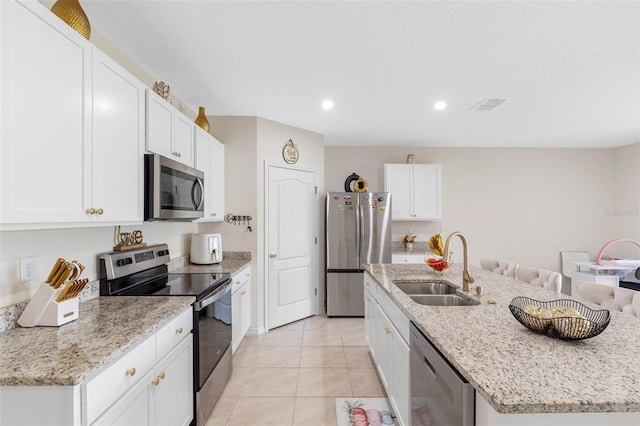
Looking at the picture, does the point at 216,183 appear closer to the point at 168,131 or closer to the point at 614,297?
the point at 168,131

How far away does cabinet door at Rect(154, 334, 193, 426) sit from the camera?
149 centimetres

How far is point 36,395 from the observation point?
0.98m

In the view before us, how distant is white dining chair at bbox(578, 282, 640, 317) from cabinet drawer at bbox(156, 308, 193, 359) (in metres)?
2.40

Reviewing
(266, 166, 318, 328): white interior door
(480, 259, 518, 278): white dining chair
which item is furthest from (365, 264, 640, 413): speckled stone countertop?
(266, 166, 318, 328): white interior door

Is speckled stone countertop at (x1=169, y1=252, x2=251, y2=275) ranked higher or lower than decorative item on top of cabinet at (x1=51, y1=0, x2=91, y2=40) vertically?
lower

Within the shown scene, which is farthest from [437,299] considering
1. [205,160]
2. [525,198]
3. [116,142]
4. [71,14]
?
[525,198]

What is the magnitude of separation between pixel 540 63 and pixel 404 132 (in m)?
2.03

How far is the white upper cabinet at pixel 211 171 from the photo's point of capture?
9.35 feet

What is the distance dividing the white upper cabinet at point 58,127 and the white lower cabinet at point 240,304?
4.47 ft

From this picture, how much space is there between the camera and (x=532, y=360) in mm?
1016

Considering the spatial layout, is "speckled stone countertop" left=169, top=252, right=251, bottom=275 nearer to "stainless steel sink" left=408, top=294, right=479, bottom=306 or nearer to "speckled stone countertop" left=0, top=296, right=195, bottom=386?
"speckled stone countertop" left=0, top=296, right=195, bottom=386

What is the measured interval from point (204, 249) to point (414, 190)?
3.23 meters

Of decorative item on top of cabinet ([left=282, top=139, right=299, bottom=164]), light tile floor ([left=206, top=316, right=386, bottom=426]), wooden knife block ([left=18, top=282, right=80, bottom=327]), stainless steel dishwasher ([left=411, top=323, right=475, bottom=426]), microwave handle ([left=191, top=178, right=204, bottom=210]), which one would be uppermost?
decorative item on top of cabinet ([left=282, top=139, right=299, bottom=164])

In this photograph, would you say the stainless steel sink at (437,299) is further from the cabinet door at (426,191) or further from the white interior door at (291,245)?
the cabinet door at (426,191)
